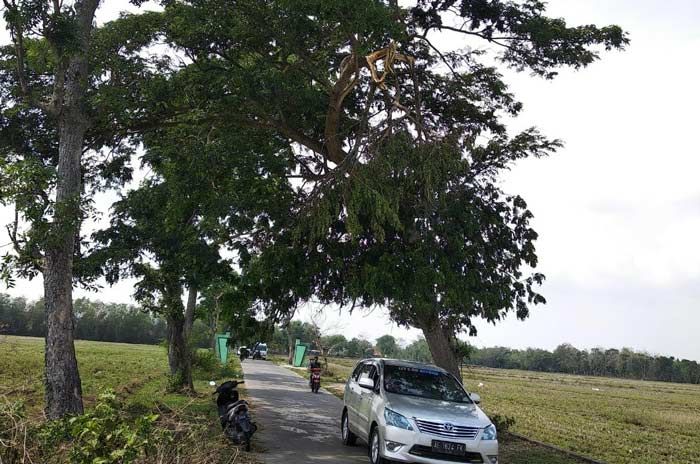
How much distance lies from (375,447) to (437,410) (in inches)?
45.4

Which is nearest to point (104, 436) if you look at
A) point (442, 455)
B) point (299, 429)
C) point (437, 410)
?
point (442, 455)

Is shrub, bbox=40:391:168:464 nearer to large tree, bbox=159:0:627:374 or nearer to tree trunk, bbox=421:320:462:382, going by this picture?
large tree, bbox=159:0:627:374

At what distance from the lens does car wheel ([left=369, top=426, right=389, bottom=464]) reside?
885 centimetres

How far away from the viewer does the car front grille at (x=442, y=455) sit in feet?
27.3

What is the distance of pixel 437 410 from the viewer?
888 centimetres

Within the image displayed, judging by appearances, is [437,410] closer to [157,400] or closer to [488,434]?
[488,434]

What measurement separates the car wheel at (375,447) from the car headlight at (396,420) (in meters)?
0.36

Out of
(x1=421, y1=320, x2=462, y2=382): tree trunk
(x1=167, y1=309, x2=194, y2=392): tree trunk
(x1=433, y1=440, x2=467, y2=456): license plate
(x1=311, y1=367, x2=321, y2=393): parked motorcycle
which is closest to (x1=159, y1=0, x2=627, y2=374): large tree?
(x1=421, y1=320, x2=462, y2=382): tree trunk

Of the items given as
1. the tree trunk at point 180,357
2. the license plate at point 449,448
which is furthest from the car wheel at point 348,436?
the tree trunk at point 180,357

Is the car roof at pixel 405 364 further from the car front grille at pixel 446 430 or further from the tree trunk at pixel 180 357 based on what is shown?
the tree trunk at pixel 180 357

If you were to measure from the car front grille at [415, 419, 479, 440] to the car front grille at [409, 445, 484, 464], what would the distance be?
0.22 meters

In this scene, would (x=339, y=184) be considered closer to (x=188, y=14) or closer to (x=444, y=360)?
(x=188, y=14)

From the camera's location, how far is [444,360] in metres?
13.7

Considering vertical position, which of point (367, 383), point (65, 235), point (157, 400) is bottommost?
point (157, 400)
